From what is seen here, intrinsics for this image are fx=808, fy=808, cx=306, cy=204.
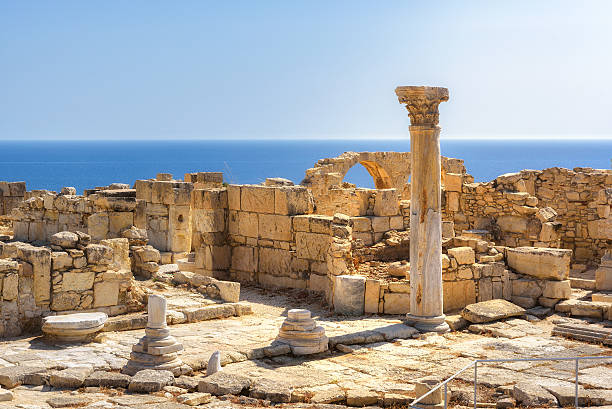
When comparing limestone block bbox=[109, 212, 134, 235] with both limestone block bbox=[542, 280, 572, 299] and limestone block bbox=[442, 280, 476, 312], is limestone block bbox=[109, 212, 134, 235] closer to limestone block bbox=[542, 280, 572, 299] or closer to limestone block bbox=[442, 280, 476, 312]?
limestone block bbox=[442, 280, 476, 312]

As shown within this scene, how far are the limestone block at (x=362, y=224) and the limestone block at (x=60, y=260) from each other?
622 cm

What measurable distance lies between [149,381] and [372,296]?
17.0ft

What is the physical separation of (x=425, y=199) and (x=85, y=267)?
516cm

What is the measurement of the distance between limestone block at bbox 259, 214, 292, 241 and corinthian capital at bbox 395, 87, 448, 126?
13.3 ft

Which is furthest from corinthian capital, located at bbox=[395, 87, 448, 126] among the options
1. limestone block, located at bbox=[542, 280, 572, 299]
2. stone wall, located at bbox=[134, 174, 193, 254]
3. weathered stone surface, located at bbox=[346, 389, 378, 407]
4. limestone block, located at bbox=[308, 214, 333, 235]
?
stone wall, located at bbox=[134, 174, 193, 254]

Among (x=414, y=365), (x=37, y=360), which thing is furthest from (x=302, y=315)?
(x=37, y=360)

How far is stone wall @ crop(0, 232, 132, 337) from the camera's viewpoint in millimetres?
10930

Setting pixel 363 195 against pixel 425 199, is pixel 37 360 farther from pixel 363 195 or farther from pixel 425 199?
pixel 363 195

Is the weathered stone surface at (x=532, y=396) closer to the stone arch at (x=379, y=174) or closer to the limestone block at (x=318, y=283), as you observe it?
the limestone block at (x=318, y=283)

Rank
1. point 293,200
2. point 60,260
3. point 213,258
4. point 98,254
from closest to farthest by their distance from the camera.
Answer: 1. point 60,260
2. point 98,254
3. point 293,200
4. point 213,258

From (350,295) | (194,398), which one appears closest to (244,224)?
(350,295)

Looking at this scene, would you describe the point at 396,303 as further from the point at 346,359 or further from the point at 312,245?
the point at 346,359

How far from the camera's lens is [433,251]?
12.4 meters

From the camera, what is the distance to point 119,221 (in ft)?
51.9
